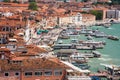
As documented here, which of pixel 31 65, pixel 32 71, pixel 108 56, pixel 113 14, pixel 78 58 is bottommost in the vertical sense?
pixel 113 14

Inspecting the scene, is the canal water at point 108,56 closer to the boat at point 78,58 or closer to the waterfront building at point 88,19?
the boat at point 78,58

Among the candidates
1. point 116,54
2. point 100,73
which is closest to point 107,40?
point 116,54

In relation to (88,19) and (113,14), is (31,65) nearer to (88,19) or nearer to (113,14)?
(88,19)

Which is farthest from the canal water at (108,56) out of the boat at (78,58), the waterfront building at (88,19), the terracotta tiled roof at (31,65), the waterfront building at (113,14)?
the waterfront building at (113,14)

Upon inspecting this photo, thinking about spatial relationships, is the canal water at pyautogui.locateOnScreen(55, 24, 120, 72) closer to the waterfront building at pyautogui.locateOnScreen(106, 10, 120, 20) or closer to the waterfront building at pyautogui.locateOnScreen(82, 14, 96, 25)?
the waterfront building at pyautogui.locateOnScreen(82, 14, 96, 25)

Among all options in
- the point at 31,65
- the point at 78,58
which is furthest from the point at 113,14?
the point at 31,65

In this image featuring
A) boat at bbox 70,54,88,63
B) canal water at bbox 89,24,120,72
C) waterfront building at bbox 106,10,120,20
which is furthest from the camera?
waterfront building at bbox 106,10,120,20

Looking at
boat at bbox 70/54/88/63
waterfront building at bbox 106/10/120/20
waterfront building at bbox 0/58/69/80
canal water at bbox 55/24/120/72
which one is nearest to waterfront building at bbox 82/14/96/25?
waterfront building at bbox 106/10/120/20

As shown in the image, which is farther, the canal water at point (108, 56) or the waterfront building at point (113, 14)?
the waterfront building at point (113, 14)

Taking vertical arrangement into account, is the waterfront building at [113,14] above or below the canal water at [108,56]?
below

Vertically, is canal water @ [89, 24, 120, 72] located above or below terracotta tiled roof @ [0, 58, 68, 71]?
below

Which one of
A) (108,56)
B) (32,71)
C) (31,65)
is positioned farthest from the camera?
(108,56)
